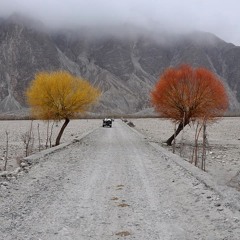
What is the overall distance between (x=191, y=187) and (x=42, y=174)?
20.6ft

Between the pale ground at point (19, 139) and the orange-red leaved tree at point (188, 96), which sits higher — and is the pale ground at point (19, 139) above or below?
below

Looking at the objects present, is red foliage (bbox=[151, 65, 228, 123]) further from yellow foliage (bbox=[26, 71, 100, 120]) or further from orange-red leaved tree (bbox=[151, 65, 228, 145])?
yellow foliage (bbox=[26, 71, 100, 120])

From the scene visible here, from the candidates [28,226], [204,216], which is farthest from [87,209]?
[204,216]

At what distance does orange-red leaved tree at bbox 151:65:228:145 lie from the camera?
40156 millimetres

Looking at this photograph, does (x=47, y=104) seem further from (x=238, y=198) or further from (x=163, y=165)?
(x=238, y=198)

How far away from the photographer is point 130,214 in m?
9.84

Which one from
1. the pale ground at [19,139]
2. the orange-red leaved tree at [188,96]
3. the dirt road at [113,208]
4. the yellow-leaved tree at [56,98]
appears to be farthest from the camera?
the orange-red leaved tree at [188,96]

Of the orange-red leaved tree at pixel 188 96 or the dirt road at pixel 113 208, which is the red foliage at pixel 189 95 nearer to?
the orange-red leaved tree at pixel 188 96

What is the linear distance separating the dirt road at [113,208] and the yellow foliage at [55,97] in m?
22.2

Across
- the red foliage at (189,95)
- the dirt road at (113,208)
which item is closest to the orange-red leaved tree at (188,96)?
the red foliage at (189,95)

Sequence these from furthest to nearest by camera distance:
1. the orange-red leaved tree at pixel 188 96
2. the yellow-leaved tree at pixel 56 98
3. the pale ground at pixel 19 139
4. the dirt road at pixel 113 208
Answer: the orange-red leaved tree at pixel 188 96, the yellow-leaved tree at pixel 56 98, the pale ground at pixel 19 139, the dirt road at pixel 113 208

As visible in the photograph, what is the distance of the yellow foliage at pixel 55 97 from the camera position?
3878 centimetres

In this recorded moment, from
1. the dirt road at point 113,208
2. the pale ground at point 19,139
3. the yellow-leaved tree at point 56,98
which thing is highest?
the yellow-leaved tree at point 56,98

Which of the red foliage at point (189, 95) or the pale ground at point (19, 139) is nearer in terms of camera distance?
the pale ground at point (19, 139)
